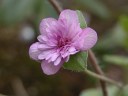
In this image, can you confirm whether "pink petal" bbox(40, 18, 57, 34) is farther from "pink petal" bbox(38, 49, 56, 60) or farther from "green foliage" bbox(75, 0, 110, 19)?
"green foliage" bbox(75, 0, 110, 19)

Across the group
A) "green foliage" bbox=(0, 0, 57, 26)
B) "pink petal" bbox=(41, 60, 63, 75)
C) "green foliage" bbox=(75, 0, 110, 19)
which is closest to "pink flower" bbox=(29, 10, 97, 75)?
"pink petal" bbox=(41, 60, 63, 75)

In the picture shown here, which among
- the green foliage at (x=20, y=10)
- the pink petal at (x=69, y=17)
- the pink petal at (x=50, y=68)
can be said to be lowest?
the green foliage at (x=20, y=10)

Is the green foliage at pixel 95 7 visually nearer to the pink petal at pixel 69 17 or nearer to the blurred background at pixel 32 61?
the blurred background at pixel 32 61

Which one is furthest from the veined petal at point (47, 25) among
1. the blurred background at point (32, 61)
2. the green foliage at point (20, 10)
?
the green foliage at point (20, 10)

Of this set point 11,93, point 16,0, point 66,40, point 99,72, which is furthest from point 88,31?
point 16,0

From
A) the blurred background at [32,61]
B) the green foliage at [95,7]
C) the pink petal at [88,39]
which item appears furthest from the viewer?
the green foliage at [95,7]

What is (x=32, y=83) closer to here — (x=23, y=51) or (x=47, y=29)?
(x=23, y=51)
